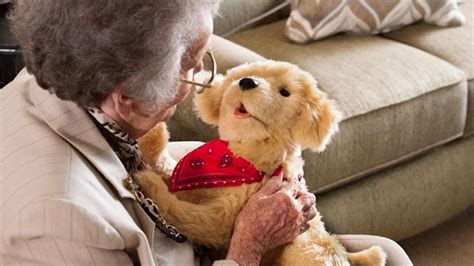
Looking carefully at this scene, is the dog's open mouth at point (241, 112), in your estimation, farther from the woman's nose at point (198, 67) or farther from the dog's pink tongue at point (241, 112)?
the woman's nose at point (198, 67)

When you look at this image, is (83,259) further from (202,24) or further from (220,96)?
(220,96)

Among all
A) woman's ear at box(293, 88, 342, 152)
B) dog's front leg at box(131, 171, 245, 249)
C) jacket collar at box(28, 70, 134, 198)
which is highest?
jacket collar at box(28, 70, 134, 198)

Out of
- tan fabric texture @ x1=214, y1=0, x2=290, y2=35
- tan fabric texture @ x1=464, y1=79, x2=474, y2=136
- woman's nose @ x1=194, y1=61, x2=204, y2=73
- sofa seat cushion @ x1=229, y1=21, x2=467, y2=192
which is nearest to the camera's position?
woman's nose @ x1=194, y1=61, x2=204, y2=73

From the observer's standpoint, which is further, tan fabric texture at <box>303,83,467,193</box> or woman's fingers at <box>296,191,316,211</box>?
tan fabric texture at <box>303,83,467,193</box>

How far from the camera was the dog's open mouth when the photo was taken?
4.19ft

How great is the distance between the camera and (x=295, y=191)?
132 centimetres

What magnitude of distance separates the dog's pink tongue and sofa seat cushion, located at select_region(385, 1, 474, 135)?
3.65 ft

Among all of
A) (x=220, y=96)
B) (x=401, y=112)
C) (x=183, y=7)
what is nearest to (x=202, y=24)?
(x=183, y=7)

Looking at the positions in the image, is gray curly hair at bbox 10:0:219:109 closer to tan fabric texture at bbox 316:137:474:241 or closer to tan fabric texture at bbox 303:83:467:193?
tan fabric texture at bbox 303:83:467:193

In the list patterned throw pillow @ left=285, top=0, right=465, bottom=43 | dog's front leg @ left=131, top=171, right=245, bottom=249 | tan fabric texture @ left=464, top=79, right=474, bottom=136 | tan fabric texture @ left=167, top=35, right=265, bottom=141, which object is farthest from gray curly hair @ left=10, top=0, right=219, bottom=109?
tan fabric texture @ left=464, top=79, right=474, bottom=136

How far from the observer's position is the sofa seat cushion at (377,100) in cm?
190

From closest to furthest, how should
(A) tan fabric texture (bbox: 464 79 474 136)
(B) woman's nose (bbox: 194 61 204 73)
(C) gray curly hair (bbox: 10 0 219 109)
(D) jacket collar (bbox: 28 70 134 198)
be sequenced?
(C) gray curly hair (bbox: 10 0 219 109) → (D) jacket collar (bbox: 28 70 134 198) → (B) woman's nose (bbox: 194 61 204 73) → (A) tan fabric texture (bbox: 464 79 474 136)

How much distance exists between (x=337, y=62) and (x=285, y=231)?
3.12 feet

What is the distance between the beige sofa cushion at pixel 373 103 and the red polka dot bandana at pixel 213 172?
482mm
